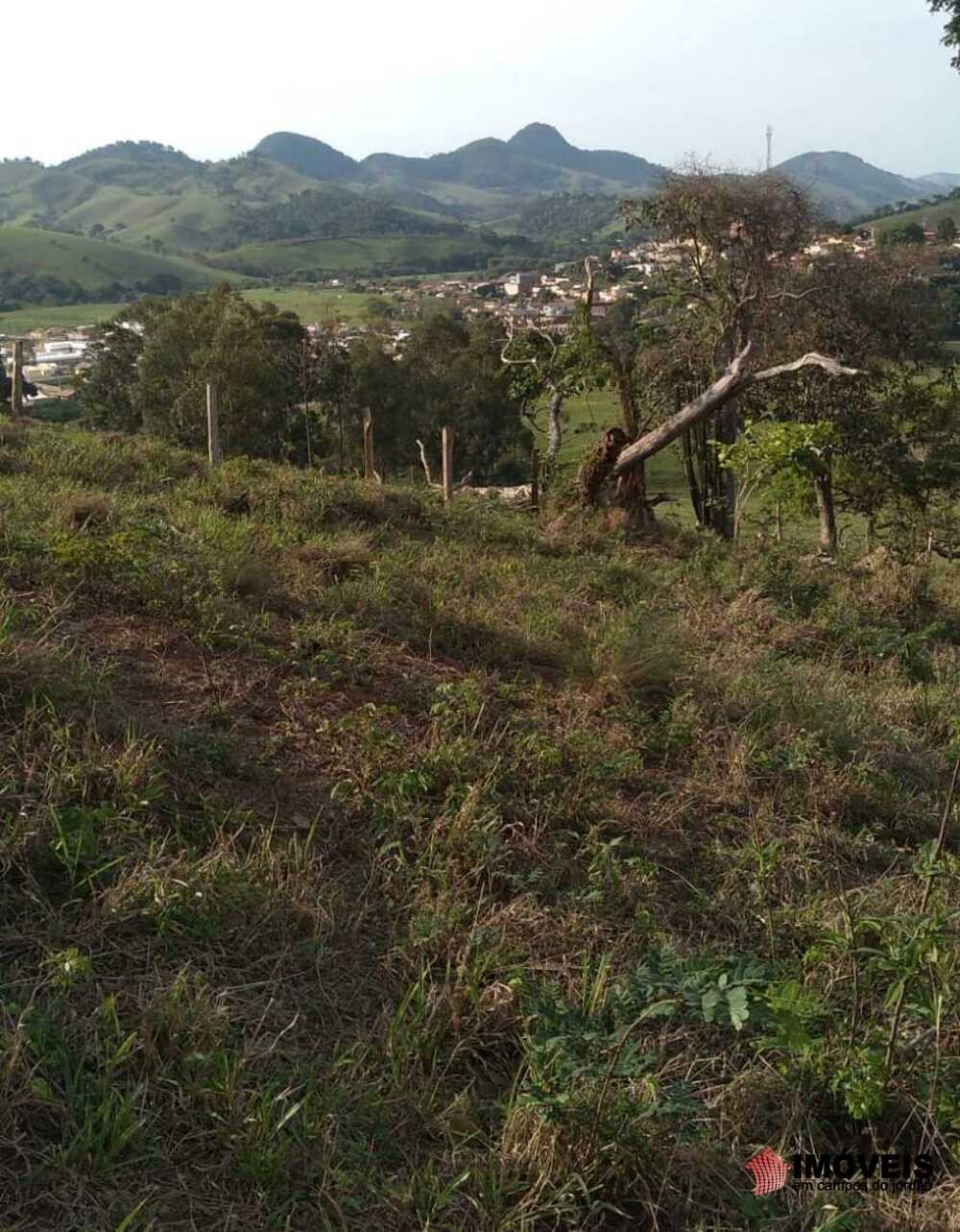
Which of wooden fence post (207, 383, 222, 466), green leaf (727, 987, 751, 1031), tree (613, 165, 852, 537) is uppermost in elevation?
tree (613, 165, 852, 537)

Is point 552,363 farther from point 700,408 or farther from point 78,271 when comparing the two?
point 78,271

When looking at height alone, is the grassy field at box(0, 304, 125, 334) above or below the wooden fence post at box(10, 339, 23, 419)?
above

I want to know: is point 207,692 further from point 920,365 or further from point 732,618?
point 920,365

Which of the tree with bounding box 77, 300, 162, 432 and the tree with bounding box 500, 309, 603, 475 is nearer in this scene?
the tree with bounding box 500, 309, 603, 475

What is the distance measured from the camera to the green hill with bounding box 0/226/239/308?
4857 inches

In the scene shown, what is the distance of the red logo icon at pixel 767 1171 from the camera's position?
237 centimetres

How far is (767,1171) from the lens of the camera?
240 centimetres

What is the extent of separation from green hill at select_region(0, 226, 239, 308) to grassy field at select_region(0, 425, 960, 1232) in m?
124

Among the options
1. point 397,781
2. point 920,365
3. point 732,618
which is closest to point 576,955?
point 397,781

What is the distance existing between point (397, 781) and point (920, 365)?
18315 millimetres

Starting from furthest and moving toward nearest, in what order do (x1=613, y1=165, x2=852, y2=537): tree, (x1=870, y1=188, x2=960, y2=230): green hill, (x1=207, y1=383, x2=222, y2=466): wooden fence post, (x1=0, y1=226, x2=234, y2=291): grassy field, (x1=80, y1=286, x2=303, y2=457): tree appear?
1. (x1=0, y1=226, x2=234, y2=291): grassy field
2. (x1=870, y1=188, x2=960, y2=230): green hill
3. (x1=80, y1=286, x2=303, y2=457): tree
4. (x1=613, y1=165, x2=852, y2=537): tree
5. (x1=207, y1=383, x2=222, y2=466): wooden fence post

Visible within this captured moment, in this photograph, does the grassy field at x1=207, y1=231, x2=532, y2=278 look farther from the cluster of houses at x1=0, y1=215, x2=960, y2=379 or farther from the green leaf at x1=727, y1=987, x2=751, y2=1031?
the green leaf at x1=727, y1=987, x2=751, y2=1031

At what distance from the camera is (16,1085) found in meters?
2.23

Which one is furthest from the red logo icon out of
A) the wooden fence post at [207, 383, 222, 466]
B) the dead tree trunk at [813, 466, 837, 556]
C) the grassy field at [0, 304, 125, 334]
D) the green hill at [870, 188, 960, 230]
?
the green hill at [870, 188, 960, 230]
